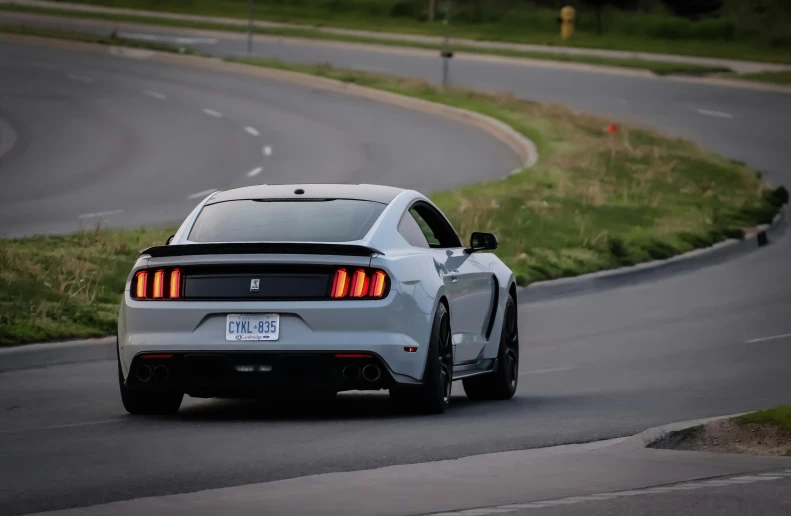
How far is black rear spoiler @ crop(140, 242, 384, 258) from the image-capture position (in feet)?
37.3

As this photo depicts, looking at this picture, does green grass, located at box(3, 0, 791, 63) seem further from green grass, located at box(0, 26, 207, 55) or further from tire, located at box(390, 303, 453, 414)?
A: tire, located at box(390, 303, 453, 414)

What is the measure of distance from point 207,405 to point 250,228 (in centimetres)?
149

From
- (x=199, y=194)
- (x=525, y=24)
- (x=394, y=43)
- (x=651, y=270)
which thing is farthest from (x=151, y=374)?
(x=525, y=24)

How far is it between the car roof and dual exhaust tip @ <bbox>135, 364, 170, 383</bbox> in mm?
1531

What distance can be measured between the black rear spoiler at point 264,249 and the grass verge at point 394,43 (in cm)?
4461

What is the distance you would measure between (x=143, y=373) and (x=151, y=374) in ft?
0.20

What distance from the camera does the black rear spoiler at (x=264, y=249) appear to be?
11367 mm

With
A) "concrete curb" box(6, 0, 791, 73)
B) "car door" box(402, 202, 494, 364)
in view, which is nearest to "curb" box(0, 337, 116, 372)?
"car door" box(402, 202, 494, 364)

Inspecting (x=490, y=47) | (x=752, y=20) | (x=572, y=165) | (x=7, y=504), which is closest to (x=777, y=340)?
(x=7, y=504)

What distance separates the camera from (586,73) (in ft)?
182

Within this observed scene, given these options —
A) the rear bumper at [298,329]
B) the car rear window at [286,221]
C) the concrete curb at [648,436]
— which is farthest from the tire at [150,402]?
the concrete curb at [648,436]

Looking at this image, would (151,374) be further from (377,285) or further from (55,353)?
(55,353)

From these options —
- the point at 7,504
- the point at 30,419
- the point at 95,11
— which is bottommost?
the point at 95,11

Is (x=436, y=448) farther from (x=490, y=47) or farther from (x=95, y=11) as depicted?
(x=95, y=11)
